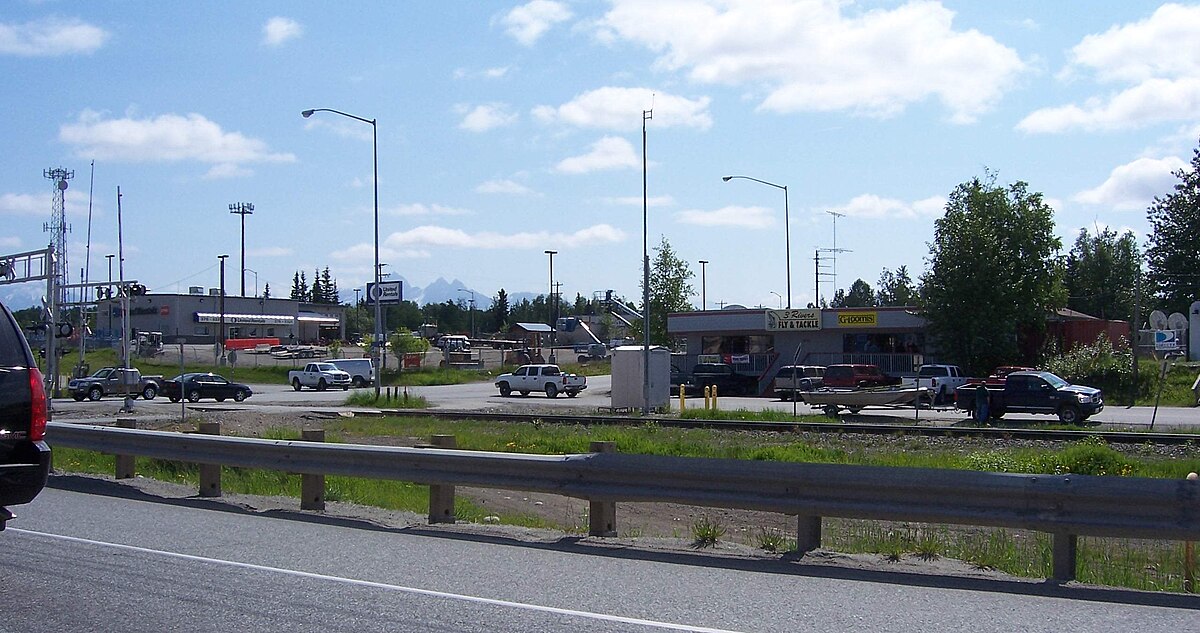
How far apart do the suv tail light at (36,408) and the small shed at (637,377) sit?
Result: 32.1 metres

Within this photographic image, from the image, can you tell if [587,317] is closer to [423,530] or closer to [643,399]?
[643,399]

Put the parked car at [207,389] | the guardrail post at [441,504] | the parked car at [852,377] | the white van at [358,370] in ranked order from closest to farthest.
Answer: the guardrail post at [441,504] < the parked car at [852,377] < the parked car at [207,389] < the white van at [358,370]

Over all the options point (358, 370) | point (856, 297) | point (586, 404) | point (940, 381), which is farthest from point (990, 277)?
point (856, 297)

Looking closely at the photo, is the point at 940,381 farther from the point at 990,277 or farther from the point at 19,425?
the point at 19,425

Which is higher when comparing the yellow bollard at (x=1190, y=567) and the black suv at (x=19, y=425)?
the black suv at (x=19, y=425)

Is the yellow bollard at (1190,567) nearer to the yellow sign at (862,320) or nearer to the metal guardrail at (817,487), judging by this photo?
the metal guardrail at (817,487)

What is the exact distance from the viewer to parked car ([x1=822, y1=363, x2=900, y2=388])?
149 feet

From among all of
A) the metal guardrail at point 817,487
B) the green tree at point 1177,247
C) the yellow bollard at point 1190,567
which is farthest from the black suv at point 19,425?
the green tree at point 1177,247

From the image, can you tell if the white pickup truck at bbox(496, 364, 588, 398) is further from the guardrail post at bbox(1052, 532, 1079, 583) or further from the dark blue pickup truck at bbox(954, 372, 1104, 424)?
the guardrail post at bbox(1052, 532, 1079, 583)

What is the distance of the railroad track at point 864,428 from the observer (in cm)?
2478

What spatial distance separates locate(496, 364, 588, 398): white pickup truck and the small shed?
50.3 ft

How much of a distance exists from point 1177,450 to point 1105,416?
14.2 m

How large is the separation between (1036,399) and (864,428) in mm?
7815

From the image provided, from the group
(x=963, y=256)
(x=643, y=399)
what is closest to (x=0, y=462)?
(x=643, y=399)
